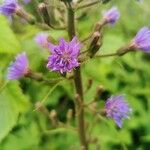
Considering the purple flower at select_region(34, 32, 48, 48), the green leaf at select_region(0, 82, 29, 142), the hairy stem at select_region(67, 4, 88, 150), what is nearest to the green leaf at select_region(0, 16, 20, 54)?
the green leaf at select_region(0, 82, 29, 142)

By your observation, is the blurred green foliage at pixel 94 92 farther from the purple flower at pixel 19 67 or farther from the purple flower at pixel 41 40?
the purple flower at pixel 19 67

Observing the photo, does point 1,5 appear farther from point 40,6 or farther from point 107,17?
point 107,17

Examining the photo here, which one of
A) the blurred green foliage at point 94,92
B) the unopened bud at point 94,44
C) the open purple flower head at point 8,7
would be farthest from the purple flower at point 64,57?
the blurred green foliage at point 94,92

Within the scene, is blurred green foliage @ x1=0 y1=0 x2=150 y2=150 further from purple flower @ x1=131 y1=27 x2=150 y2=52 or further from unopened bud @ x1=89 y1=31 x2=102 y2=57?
unopened bud @ x1=89 y1=31 x2=102 y2=57

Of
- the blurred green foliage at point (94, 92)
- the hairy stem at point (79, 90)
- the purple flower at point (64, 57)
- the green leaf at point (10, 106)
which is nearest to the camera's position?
the green leaf at point (10, 106)

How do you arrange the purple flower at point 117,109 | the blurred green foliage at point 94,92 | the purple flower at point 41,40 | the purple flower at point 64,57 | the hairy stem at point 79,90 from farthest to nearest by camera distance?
the blurred green foliage at point 94,92, the purple flower at point 41,40, the purple flower at point 117,109, the hairy stem at point 79,90, the purple flower at point 64,57

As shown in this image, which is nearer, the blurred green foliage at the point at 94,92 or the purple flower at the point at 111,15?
the purple flower at the point at 111,15

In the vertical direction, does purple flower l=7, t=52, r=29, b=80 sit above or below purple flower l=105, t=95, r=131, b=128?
above
